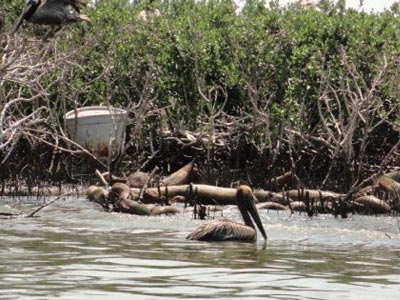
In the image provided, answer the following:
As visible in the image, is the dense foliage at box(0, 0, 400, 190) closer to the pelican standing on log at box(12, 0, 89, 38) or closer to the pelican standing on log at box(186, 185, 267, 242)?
the pelican standing on log at box(12, 0, 89, 38)

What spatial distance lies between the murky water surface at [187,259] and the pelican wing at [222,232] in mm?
145

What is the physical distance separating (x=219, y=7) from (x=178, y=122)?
285cm

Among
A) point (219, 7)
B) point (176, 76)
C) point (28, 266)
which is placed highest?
point (219, 7)

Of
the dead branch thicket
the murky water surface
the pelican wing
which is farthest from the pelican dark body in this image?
the dead branch thicket

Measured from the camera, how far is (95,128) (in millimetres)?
21859

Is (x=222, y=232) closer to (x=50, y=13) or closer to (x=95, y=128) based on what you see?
(x=50, y=13)

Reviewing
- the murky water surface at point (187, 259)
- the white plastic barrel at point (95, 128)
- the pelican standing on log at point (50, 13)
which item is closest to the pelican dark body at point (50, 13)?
the pelican standing on log at point (50, 13)

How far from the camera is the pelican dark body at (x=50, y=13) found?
1541cm

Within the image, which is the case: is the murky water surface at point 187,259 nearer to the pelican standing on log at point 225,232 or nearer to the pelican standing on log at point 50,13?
the pelican standing on log at point 225,232

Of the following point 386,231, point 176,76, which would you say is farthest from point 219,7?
point 386,231

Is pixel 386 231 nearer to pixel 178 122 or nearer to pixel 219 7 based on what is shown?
pixel 178 122

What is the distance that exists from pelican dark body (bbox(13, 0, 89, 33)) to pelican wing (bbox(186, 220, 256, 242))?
302 centimetres

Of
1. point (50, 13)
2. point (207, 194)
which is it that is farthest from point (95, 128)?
point (50, 13)

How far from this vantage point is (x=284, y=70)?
22.3 metres
